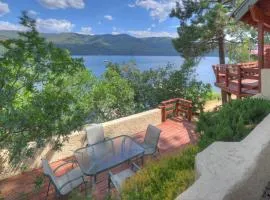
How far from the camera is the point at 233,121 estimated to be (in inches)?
151

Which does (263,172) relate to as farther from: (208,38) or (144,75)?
(208,38)

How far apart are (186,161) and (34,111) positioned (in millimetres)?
1999

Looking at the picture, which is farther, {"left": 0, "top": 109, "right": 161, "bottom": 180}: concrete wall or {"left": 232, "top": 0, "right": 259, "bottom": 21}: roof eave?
{"left": 232, "top": 0, "right": 259, "bottom": 21}: roof eave

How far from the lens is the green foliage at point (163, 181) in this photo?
2.57 metres

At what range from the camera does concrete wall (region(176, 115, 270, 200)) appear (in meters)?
2.00

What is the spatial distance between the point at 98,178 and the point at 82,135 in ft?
6.26

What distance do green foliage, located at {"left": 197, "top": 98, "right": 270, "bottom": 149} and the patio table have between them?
151 cm

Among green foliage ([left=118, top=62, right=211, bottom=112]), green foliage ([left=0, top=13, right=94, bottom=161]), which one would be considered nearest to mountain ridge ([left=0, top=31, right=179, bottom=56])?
green foliage ([left=118, top=62, right=211, bottom=112])

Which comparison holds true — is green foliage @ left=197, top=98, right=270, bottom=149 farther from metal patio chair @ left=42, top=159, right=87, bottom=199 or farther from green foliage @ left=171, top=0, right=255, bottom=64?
green foliage @ left=171, top=0, right=255, bottom=64

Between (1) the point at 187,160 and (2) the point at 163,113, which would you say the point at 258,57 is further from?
(1) the point at 187,160

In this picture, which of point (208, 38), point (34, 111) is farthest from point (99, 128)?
point (208, 38)

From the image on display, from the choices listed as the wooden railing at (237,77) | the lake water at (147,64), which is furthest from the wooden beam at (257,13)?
the lake water at (147,64)

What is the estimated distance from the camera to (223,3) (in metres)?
15.1

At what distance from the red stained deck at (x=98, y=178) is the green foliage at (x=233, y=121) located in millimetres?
2156
